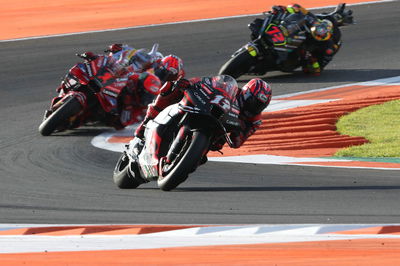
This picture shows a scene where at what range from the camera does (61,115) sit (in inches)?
538

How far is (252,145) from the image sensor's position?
12.5 metres

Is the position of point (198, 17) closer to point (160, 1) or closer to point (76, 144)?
point (160, 1)

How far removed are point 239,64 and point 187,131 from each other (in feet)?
25.8

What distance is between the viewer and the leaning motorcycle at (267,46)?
1722 centimetres

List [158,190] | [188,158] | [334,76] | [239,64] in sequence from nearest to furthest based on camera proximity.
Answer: [188,158]
[158,190]
[239,64]
[334,76]

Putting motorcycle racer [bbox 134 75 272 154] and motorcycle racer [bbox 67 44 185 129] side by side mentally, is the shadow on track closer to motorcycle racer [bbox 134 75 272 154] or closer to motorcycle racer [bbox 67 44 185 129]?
motorcycle racer [bbox 67 44 185 129]

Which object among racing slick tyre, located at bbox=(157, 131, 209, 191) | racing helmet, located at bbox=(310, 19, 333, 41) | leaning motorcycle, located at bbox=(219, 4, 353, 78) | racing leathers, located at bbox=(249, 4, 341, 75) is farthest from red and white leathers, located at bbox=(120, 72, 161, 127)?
racing slick tyre, located at bbox=(157, 131, 209, 191)

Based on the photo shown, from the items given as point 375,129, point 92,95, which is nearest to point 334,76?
point 375,129

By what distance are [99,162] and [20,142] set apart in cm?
192

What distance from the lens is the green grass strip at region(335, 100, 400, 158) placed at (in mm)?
11836

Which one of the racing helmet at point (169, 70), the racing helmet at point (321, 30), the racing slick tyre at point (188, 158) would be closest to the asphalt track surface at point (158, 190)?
the racing slick tyre at point (188, 158)

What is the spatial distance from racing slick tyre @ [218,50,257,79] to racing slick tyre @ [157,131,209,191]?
7.69m

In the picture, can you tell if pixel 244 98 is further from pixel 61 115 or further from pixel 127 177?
pixel 61 115

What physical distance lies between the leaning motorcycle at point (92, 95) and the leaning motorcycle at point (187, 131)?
395 cm
